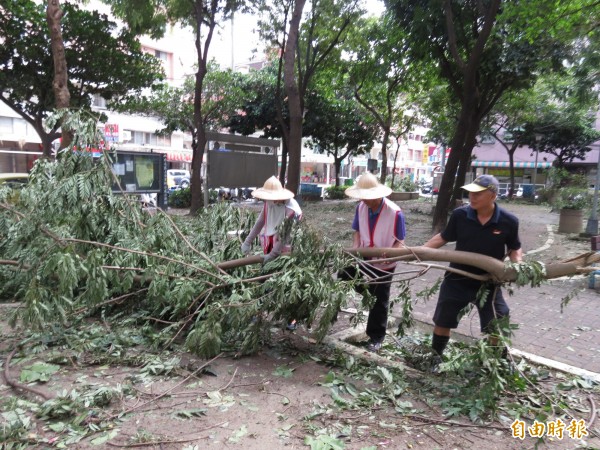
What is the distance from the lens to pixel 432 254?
3.49 metres

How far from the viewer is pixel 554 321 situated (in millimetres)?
5137

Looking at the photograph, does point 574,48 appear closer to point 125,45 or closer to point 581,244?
point 581,244

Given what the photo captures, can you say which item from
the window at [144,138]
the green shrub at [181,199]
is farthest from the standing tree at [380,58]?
the window at [144,138]

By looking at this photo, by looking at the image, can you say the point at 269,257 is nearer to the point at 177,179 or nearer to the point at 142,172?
the point at 142,172

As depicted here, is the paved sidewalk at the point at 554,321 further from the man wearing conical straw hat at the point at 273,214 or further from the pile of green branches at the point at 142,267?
the man wearing conical straw hat at the point at 273,214

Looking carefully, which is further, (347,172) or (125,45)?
(347,172)

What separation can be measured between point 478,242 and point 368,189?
97 centimetres

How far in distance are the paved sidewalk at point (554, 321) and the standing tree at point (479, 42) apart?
4431mm

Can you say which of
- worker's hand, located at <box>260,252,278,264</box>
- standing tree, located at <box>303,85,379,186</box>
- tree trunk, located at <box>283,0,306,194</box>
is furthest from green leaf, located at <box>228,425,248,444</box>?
standing tree, located at <box>303,85,379,186</box>

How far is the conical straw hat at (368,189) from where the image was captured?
146 inches

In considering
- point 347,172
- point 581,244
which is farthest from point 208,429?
point 347,172

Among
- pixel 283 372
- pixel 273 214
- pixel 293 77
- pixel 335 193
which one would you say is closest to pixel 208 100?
pixel 335 193

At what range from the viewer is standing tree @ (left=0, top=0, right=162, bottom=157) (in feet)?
37.8

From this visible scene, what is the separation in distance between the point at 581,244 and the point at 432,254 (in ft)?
28.8
